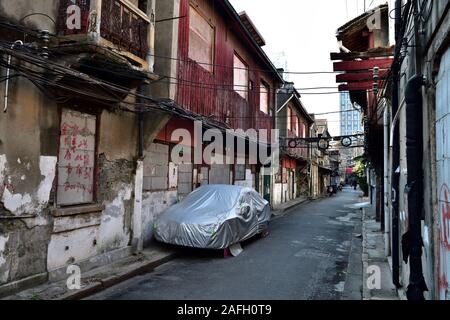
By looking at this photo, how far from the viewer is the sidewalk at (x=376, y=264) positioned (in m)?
6.31

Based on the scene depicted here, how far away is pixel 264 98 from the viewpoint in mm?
19562

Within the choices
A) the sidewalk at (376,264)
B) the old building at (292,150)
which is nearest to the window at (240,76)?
the old building at (292,150)

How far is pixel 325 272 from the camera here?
8.06m

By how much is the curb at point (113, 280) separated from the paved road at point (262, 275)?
123mm

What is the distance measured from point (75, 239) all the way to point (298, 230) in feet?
29.6

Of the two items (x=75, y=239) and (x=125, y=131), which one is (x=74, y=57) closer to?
(x=125, y=131)

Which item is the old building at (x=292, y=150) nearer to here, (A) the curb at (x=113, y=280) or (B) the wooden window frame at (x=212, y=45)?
(B) the wooden window frame at (x=212, y=45)

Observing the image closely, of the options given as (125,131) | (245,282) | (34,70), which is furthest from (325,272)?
(34,70)

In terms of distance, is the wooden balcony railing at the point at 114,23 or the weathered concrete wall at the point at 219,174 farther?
the weathered concrete wall at the point at 219,174

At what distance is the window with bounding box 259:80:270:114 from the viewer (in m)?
18.9

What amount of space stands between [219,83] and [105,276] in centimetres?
808
